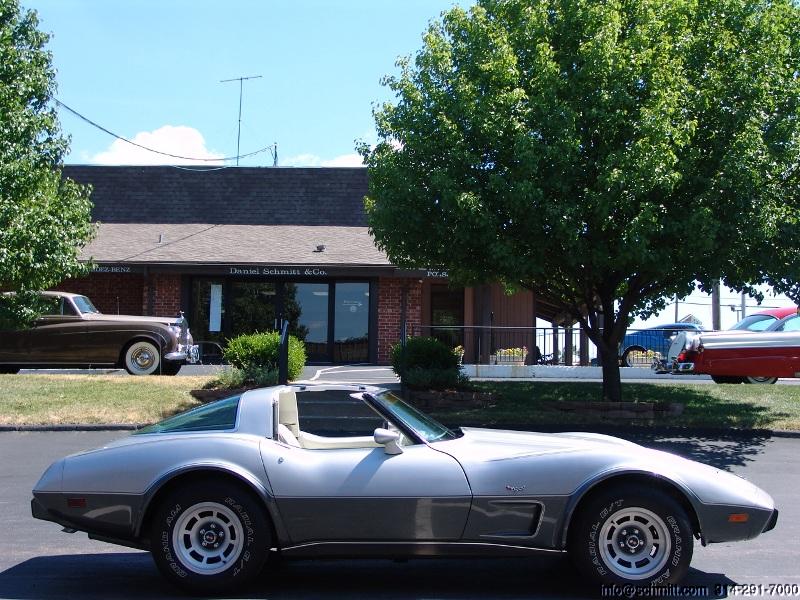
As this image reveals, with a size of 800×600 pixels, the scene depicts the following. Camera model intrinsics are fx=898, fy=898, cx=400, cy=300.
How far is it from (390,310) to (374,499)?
1838cm

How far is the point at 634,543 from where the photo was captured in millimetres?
5406

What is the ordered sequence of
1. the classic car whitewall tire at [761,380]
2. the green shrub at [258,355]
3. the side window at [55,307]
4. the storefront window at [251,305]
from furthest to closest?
the storefront window at [251,305], the classic car whitewall tire at [761,380], the side window at [55,307], the green shrub at [258,355]

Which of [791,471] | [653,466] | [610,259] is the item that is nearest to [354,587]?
[653,466]

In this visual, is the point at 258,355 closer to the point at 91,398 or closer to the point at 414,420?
the point at 91,398

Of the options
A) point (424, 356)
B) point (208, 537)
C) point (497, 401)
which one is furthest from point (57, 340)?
point (208, 537)

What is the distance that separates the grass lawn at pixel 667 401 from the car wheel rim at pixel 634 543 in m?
8.02

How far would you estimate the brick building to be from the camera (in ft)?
75.7

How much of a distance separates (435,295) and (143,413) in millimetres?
12714

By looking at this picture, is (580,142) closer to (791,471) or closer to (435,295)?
(791,471)

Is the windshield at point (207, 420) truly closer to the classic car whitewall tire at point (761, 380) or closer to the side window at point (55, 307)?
the side window at point (55, 307)

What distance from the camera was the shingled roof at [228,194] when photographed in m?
26.3

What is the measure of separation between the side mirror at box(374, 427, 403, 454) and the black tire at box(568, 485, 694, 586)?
1.19 meters

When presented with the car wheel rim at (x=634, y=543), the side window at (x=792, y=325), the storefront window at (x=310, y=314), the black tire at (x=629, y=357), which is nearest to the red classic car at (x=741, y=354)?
the side window at (x=792, y=325)

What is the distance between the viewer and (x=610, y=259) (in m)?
12.6
